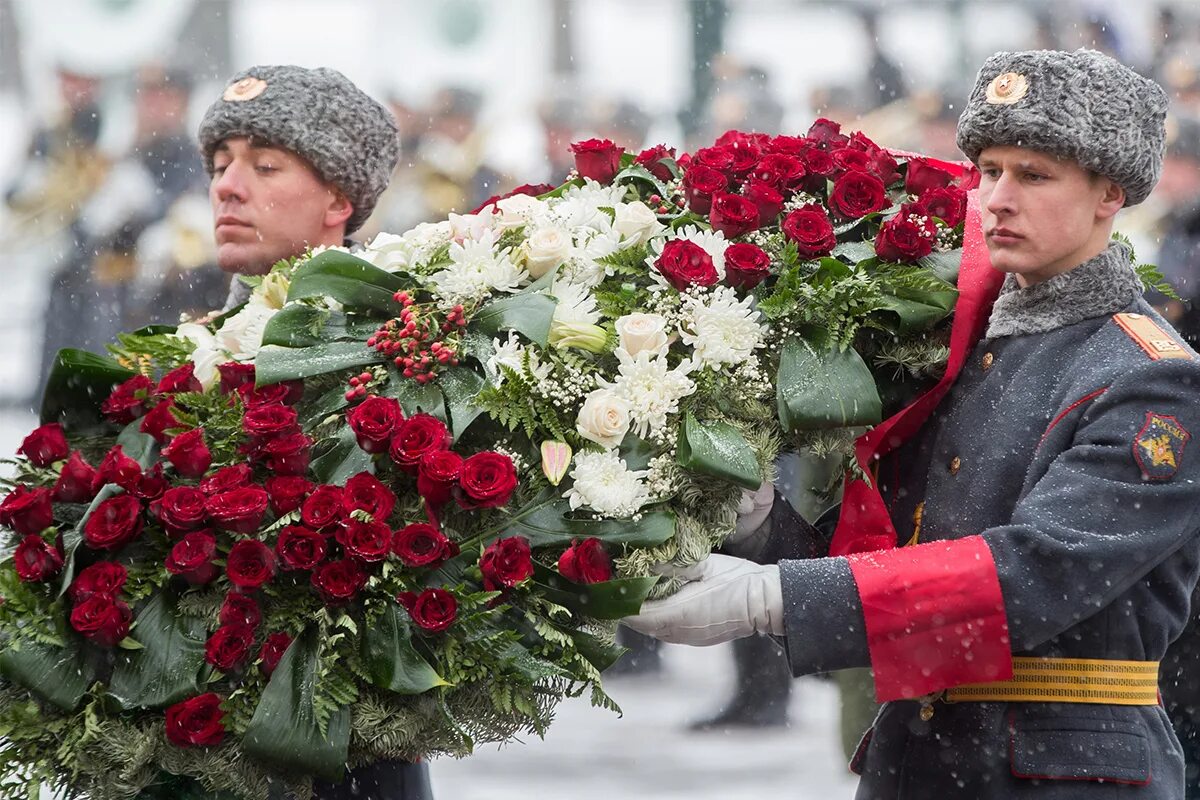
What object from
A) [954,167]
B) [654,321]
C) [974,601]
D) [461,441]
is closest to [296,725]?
[461,441]

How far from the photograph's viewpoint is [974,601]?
8.50 ft

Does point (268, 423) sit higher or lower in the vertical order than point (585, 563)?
higher

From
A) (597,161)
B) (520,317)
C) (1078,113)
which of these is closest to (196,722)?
(520,317)

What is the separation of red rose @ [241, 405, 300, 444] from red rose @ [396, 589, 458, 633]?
1.09ft

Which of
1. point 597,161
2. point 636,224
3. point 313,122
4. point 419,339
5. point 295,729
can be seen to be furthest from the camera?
point 313,122

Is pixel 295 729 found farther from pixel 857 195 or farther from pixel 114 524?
pixel 857 195

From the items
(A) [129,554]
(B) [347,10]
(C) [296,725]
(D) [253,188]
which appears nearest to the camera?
(C) [296,725]

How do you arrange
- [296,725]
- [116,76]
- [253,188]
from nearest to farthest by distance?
[296,725] < [253,188] < [116,76]

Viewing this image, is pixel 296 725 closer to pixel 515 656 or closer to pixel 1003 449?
pixel 515 656

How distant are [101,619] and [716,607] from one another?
3.10 ft

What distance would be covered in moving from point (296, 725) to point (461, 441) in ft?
1.75

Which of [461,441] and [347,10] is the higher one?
[461,441]

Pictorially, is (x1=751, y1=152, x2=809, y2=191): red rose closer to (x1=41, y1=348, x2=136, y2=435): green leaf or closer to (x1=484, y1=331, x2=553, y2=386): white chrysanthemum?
(x1=484, y1=331, x2=553, y2=386): white chrysanthemum

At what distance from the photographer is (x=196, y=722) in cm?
251
